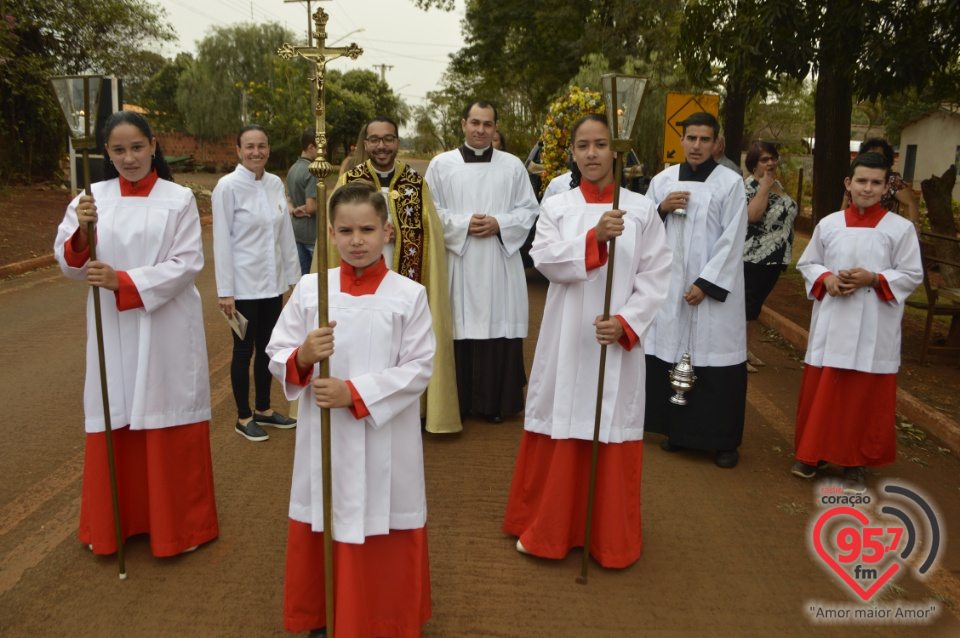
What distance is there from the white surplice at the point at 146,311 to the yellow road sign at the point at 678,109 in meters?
7.95

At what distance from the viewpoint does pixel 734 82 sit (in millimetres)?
8750

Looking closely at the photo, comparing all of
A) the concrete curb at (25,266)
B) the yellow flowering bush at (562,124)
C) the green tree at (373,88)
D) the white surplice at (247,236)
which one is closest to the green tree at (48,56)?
the concrete curb at (25,266)

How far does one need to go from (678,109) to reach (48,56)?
1611cm

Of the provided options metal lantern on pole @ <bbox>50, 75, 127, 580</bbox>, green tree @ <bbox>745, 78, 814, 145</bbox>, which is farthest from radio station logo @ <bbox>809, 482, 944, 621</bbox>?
green tree @ <bbox>745, 78, 814, 145</bbox>

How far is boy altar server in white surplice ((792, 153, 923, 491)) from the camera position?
4.98 meters

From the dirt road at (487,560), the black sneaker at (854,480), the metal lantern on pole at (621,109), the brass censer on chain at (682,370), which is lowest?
the dirt road at (487,560)

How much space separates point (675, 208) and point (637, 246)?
1375 millimetres

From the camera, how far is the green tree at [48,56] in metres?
19.0

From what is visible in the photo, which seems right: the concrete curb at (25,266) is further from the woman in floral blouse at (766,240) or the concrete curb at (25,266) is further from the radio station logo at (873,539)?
the radio station logo at (873,539)

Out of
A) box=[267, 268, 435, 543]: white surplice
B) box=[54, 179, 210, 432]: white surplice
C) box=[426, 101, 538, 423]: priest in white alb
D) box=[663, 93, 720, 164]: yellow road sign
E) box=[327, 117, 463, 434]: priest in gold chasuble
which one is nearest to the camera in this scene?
box=[267, 268, 435, 543]: white surplice

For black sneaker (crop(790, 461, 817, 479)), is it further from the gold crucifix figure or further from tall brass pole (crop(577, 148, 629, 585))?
the gold crucifix figure

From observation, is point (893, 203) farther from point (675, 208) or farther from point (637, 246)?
point (637, 246)

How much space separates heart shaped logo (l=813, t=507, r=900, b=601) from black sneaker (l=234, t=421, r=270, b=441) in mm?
3505

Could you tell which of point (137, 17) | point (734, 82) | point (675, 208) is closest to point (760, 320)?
point (734, 82)
